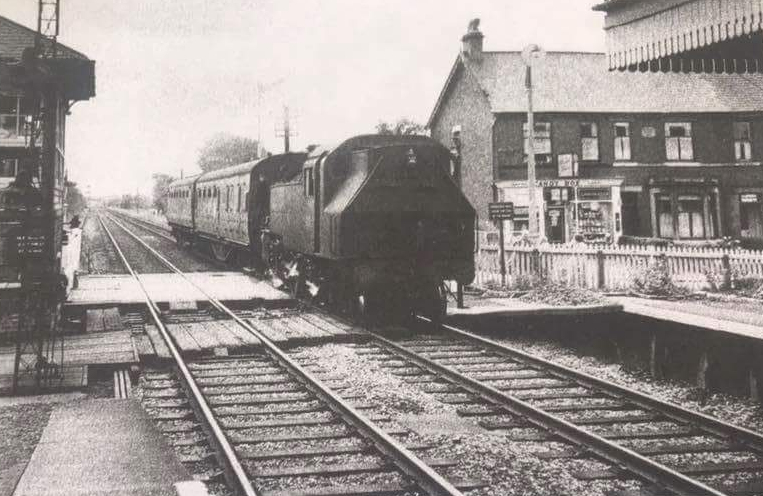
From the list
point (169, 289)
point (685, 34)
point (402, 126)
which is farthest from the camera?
point (402, 126)

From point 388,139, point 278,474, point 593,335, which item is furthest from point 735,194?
point 278,474

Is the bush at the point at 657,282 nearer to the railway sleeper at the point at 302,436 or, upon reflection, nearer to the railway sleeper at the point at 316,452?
the railway sleeper at the point at 302,436

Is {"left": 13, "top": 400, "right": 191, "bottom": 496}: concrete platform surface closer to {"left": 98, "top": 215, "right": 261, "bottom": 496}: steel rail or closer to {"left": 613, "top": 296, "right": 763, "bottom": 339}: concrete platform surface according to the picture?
{"left": 98, "top": 215, "right": 261, "bottom": 496}: steel rail

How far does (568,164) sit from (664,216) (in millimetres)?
4431

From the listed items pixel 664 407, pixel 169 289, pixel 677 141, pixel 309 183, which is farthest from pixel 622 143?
pixel 664 407

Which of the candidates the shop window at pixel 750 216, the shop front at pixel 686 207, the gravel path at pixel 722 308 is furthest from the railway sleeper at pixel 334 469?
the shop window at pixel 750 216

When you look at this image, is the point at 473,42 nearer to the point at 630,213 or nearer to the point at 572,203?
the point at 572,203

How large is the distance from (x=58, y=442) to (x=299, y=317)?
7019 millimetres

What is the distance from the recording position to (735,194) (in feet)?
95.5

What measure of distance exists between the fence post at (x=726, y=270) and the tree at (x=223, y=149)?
7504cm

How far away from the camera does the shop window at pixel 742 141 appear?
2933 centimetres

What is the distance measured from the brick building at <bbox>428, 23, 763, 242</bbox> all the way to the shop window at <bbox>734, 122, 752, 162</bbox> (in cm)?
4

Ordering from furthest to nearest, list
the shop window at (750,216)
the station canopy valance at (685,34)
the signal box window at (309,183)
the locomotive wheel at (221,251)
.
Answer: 1. the shop window at (750,216)
2. the locomotive wheel at (221,251)
3. the signal box window at (309,183)
4. the station canopy valance at (685,34)

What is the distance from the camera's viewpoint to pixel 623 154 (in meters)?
29.0
